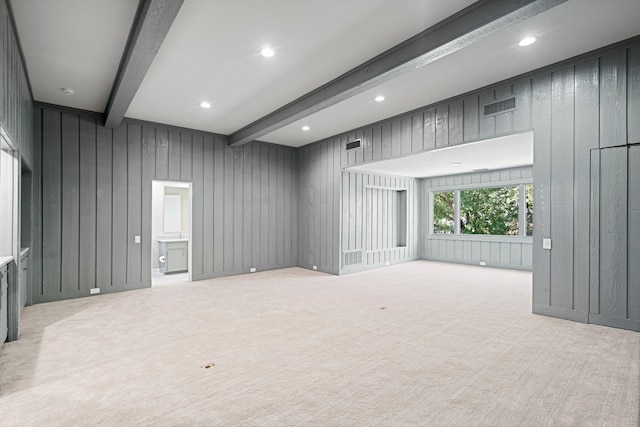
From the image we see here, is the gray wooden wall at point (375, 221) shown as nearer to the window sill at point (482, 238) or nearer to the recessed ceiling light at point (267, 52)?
the window sill at point (482, 238)

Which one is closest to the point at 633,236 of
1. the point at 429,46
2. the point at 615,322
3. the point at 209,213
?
the point at 615,322

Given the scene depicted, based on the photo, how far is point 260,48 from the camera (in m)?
3.58

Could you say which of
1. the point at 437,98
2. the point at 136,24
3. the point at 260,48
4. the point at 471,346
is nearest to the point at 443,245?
the point at 437,98

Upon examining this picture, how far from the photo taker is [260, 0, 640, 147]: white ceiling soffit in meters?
3.05

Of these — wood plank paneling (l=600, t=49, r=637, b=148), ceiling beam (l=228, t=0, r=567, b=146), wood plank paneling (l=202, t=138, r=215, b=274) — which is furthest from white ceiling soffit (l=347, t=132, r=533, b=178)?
wood plank paneling (l=202, t=138, r=215, b=274)

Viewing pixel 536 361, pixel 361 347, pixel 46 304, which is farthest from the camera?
pixel 46 304

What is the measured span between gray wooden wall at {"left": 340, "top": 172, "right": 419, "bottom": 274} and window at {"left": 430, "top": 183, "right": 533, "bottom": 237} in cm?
86

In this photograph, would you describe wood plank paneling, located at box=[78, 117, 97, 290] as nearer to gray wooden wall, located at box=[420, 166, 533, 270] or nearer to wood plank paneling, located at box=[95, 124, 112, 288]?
wood plank paneling, located at box=[95, 124, 112, 288]

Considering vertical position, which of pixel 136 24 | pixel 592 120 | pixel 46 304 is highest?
pixel 136 24

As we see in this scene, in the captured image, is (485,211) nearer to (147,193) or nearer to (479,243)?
(479,243)

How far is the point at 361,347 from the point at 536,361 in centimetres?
161

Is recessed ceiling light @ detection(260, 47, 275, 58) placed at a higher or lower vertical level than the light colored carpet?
higher

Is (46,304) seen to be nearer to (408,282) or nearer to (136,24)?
(136,24)

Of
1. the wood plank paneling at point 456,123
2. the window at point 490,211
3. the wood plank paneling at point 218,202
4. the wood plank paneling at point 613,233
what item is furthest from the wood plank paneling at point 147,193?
the window at point 490,211
